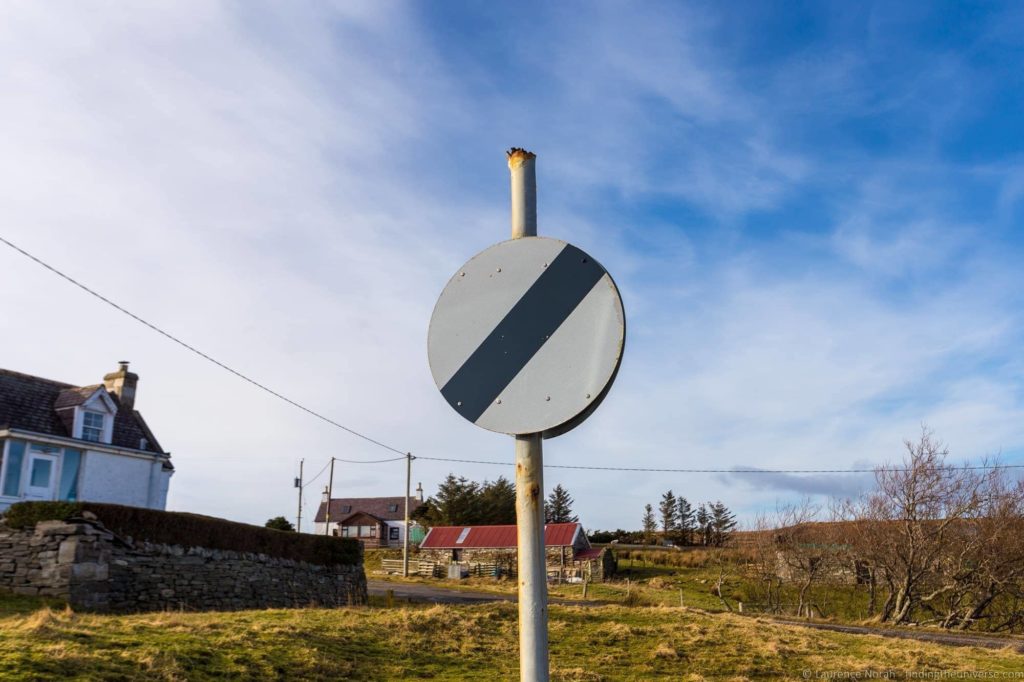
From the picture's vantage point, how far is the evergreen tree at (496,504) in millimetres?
65000

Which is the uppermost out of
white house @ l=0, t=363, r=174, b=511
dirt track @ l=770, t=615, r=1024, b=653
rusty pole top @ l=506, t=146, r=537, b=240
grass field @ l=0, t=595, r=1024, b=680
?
white house @ l=0, t=363, r=174, b=511

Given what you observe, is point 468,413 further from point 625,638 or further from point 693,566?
point 693,566

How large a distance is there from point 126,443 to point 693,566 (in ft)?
126

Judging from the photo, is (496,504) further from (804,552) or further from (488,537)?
(804,552)

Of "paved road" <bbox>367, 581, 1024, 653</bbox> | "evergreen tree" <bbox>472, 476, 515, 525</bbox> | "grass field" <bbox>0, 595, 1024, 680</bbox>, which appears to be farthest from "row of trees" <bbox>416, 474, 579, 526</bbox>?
"grass field" <bbox>0, 595, 1024, 680</bbox>

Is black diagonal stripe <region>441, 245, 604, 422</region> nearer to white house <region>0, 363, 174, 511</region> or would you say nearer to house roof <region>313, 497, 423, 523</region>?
white house <region>0, 363, 174, 511</region>

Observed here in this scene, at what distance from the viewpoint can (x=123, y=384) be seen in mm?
31250

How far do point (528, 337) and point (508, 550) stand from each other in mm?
49829

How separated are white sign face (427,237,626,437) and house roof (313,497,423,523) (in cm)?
7166

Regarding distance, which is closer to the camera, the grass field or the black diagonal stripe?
the black diagonal stripe

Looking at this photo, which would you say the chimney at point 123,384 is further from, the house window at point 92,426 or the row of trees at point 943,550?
the row of trees at point 943,550

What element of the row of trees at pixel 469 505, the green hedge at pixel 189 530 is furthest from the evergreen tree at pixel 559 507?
the green hedge at pixel 189 530

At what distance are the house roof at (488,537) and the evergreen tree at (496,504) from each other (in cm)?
872

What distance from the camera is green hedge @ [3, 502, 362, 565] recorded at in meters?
16.7
